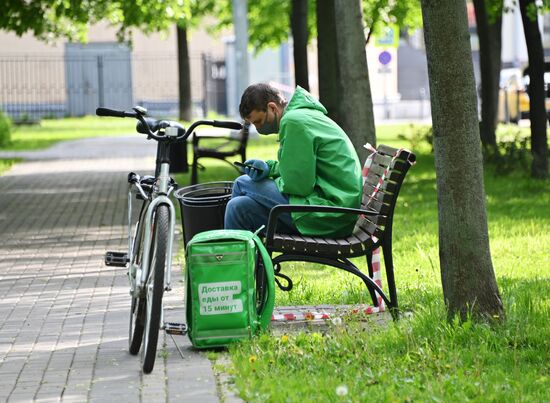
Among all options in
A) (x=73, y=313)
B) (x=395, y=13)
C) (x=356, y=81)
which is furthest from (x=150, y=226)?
(x=395, y=13)

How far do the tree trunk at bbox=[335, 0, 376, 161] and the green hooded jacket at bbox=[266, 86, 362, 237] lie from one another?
5075 mm

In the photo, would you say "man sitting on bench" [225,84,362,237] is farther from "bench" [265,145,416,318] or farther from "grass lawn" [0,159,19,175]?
"grass lawn" [0,159,19,175]

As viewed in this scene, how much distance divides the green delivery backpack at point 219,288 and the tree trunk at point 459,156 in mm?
1019

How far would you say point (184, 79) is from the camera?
38.2 m

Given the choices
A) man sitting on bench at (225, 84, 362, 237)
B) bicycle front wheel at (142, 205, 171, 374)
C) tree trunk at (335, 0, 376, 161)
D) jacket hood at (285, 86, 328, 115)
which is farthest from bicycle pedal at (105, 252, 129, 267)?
tree trunk at (335, 0, 376, 161)

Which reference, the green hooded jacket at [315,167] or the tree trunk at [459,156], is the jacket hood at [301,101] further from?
the tree trunk at [459,156]

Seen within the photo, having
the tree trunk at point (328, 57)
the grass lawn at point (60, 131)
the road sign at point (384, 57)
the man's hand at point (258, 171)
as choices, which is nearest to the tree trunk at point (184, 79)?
the grass lawn at point (60, 131)

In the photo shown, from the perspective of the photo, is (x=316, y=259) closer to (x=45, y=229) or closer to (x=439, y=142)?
(x=439, y=142)

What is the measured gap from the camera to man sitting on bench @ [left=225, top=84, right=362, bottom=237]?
7.10 meters

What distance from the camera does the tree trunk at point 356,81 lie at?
12297 mm

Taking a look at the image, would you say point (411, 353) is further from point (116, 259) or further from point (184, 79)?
point (184, 79)

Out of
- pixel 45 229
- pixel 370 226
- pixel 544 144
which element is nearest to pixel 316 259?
pixel 370 226

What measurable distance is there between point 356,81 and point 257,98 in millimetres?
5321

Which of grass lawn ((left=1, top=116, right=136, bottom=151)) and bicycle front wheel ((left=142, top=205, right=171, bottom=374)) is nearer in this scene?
bicycle front wheel ((left=142, top=205, right=171, bottom=374))
